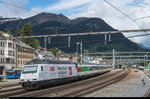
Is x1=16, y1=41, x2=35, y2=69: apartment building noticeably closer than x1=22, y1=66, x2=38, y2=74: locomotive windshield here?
No

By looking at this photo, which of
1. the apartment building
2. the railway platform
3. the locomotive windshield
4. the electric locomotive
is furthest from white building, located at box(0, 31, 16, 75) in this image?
the railway platform

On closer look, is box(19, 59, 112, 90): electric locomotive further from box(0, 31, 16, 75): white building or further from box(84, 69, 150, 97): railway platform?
box(0, 31, 16, 75): white building

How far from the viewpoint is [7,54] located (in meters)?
81.0

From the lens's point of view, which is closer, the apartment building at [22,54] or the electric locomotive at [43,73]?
the electric locomotive at [43,73]

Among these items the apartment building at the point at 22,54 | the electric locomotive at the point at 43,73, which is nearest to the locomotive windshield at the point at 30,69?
the electric locomotive at the point at 43,73

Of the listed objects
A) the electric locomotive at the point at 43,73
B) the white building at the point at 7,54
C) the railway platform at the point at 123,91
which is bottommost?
the railway platform at the point at 123,91

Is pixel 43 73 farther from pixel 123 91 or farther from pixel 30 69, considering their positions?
pixel 123 91

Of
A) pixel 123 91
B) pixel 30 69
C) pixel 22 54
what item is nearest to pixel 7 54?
pixel 22 54

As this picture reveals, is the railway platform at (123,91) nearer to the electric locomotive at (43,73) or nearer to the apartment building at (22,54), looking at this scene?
the electric locomotive at (43,73)

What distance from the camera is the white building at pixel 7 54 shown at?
7869 centimetres

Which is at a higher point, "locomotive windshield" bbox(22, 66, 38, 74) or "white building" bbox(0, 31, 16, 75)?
"white building" bbox(0, 31, 16, 75)

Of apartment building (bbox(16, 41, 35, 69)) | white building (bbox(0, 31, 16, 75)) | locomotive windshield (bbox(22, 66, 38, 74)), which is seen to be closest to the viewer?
locomotive windshield (bbox(22, 66, 38, 74))

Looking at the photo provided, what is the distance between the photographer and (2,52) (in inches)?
3110

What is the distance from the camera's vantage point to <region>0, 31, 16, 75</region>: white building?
258 ft
